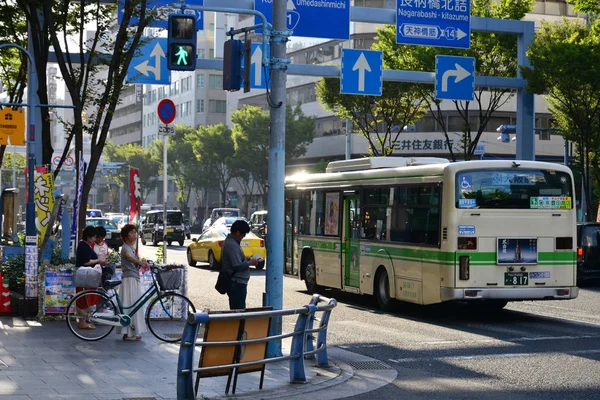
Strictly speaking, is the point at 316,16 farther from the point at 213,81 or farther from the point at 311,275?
the point at 213,81

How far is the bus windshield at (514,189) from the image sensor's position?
17.2 metres

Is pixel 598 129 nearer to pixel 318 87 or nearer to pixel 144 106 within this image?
pixel 318 87

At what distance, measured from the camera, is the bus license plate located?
682 inches

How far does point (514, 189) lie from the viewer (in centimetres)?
1752

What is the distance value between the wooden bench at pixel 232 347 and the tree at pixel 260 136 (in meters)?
62.9

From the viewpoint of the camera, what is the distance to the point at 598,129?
34.2 meters

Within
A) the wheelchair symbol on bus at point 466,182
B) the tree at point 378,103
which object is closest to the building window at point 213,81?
the tree at point 378,103

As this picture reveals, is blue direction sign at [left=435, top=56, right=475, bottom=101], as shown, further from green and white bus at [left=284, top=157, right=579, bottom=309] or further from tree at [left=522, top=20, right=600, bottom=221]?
green and white bus at [left=284, top=157, right=579, bottom=309]

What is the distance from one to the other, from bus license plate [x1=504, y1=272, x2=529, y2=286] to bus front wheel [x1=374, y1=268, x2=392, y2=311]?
270cm

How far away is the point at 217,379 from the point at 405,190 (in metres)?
8.66

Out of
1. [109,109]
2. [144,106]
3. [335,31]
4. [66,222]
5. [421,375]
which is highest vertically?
[144,106]

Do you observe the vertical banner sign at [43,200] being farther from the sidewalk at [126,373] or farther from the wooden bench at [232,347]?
the wooden bench at [232,347]

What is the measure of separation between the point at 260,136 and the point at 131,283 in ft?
199

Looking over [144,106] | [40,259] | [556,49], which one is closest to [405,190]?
[40,259]
